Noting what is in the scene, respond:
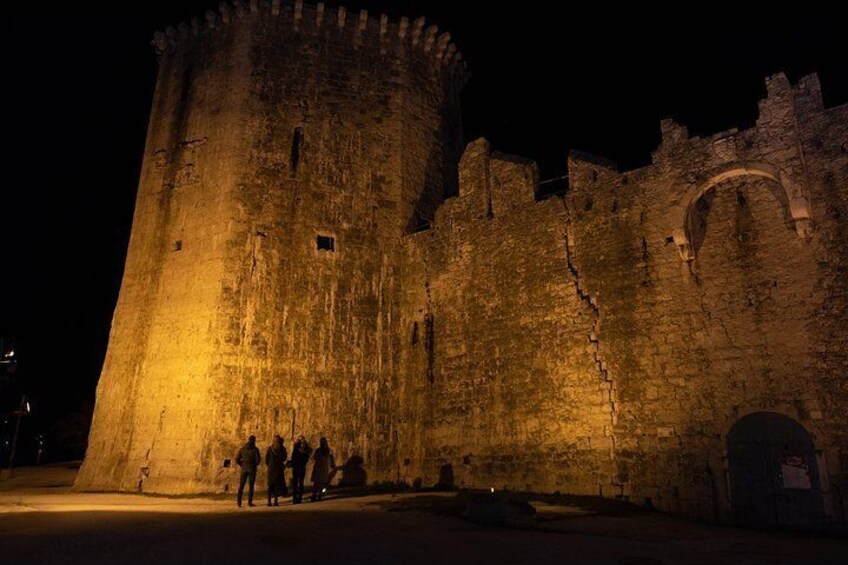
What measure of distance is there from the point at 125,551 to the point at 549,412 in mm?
8068

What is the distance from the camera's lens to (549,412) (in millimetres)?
12031

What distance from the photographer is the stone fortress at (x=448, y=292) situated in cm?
989

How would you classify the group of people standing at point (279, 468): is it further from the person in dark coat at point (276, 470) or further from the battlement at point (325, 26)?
the battlement at point (325, 26)

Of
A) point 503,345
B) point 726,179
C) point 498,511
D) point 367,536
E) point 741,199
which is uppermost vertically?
point 726,179

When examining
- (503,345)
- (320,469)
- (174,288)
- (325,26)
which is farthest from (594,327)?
(325,26)

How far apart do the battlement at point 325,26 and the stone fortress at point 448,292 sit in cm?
6

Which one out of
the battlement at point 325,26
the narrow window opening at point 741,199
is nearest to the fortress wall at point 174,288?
the battlement at point 325,26

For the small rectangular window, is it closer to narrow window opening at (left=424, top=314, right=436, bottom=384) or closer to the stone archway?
narrow window opening at (left=424, top=314, right=436, bottom=384)

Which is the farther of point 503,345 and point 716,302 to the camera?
point 503,345

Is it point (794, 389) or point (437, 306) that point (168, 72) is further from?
point (794, 389)

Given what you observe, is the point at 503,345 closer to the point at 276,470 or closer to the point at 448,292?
the point at 448,292

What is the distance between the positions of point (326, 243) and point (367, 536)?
28.0 feet

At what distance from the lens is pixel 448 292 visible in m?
14.3

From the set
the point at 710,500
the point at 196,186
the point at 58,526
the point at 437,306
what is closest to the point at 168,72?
the point at 196,186
